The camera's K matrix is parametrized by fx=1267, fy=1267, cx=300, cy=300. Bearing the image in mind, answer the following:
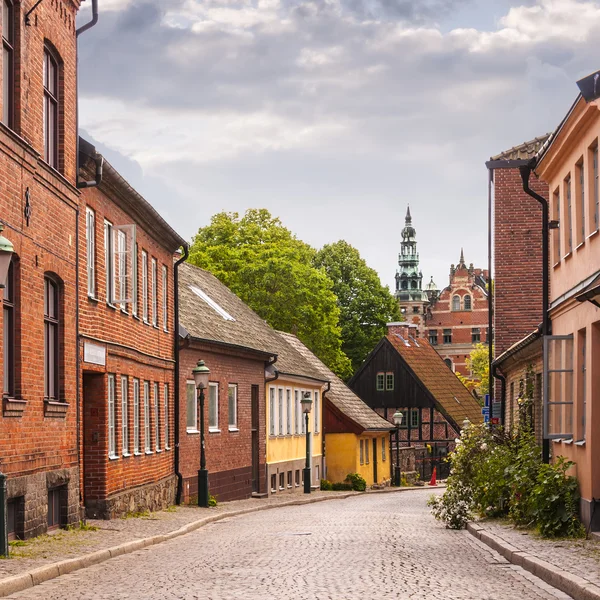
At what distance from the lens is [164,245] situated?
2933 cm

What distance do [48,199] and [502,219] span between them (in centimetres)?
1981

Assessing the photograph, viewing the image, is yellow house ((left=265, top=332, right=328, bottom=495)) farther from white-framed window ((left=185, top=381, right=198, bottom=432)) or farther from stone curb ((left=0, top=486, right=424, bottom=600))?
stone curb ((left=0, top=486, right=424, bottom=600))

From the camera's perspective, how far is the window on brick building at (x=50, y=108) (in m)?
19.0

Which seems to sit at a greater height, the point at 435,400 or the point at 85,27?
the point at 85,27

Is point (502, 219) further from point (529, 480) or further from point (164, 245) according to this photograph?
point (529, 480)

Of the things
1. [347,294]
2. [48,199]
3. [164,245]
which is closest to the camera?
[48,199]

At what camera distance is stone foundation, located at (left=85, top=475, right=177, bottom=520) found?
2167cm

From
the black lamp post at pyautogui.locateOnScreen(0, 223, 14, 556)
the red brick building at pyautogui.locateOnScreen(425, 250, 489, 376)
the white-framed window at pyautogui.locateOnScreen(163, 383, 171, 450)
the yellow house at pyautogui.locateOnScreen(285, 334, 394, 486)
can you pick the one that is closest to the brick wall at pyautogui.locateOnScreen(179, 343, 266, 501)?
the white-framed window at pyautogui.locateOnScreen(163, 383, 171, 450)

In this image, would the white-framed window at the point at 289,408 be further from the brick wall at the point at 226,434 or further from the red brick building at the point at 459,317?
the red brick building at the point at 459,317

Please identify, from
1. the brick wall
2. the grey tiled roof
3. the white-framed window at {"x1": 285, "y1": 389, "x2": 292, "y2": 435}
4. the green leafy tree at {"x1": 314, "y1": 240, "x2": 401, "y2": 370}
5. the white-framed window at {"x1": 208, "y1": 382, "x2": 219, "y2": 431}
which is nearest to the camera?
the brick wall

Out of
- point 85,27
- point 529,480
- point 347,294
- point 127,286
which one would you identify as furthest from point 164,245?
point 347,294

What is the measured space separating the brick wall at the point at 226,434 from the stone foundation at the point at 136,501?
1924mm

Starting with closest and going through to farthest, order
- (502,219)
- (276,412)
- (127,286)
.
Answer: (127,286), (502,219), (276,412)

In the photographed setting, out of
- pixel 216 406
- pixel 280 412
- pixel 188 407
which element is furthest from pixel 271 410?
pixel 188 407
